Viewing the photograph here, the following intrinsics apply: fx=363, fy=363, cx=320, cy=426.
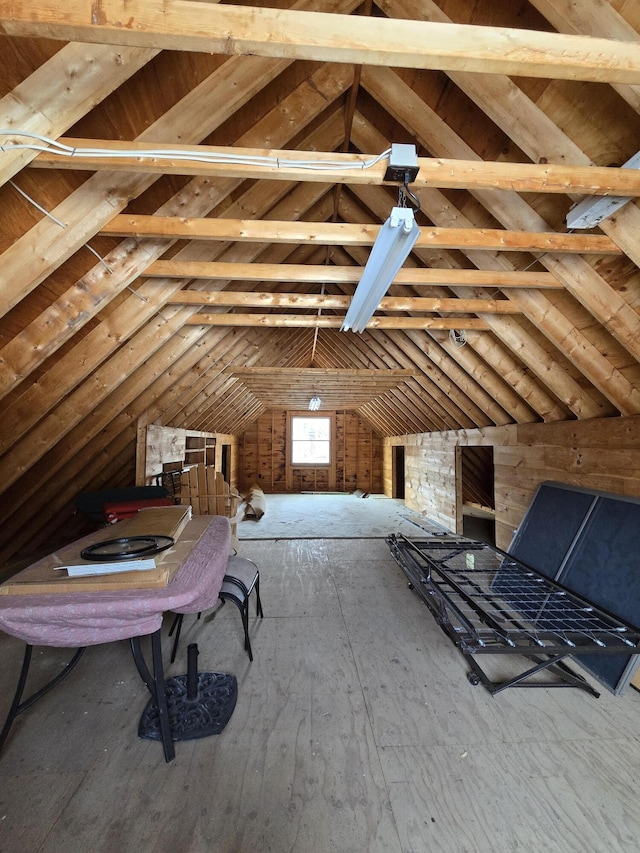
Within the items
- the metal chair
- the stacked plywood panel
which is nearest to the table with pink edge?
the metal chair

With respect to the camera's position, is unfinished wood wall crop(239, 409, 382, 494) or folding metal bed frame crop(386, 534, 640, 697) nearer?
folding metal bed frame crop(386, 534, 640, 697)

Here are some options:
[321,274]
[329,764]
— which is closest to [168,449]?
[321,274]

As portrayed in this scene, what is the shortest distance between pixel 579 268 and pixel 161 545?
113 inches

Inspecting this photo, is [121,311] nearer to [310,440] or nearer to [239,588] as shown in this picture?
[239,588]

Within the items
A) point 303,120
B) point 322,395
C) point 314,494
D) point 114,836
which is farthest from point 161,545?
point 314,494

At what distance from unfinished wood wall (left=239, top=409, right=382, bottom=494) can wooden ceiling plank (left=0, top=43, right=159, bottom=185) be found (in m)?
10.2

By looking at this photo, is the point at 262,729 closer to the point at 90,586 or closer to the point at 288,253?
the point at 90,586

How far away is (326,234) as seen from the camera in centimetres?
207

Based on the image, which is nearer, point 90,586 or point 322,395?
point 90,586

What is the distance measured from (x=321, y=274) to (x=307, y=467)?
9.36 metres

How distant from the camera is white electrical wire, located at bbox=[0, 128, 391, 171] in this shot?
4.36 feet

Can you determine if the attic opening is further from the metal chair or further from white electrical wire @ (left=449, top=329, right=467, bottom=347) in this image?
the metal chair

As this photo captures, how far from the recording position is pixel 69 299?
2123mm

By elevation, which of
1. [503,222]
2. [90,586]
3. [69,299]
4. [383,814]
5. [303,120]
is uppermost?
[303,120]
